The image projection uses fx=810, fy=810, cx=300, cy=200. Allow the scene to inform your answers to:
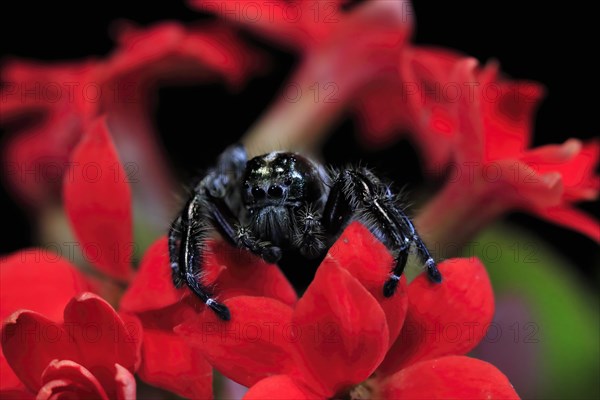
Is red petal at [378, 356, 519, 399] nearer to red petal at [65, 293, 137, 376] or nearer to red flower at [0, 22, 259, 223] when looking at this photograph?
red petal at [65, 293, 137, 376]

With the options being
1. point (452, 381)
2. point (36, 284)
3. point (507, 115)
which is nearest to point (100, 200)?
point (36, 284)

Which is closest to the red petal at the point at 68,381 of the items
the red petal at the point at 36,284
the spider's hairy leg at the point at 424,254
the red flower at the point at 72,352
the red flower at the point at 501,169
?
the red flower at the point at 72,352

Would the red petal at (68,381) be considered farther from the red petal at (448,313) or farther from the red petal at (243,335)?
the red petal at (448,313)

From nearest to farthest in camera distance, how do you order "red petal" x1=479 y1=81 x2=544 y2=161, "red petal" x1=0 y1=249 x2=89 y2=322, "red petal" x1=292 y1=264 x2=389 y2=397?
"red petal" x1=292 y1=264 x2=389 y2=397
"red petal" x1=0 y1=249 x2=89 y2=322
"red petal" x1=479 y1=81 x2=544 y2=161

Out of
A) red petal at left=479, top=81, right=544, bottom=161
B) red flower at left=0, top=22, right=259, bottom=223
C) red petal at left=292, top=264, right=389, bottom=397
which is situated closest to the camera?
red petal at left=292, top=264, right=389, bottom=397

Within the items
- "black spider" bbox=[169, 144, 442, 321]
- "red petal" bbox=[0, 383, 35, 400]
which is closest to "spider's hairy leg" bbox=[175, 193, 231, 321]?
"black spider" bbox=[169, 144, 442, 321]

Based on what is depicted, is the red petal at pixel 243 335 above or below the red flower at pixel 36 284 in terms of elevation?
above

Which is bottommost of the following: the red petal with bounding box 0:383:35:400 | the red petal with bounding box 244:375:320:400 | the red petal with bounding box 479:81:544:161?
the red petal with bounding box 0:383:35:400
